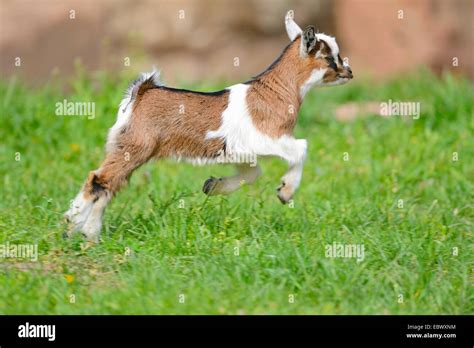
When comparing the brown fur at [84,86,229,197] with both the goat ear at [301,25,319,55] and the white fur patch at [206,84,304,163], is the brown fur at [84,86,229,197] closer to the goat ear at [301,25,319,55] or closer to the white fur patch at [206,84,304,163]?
the white fur patch at [206,84,304,163]

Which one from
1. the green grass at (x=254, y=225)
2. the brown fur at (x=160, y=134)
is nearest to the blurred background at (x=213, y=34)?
the green grass at (x=254, y=225)

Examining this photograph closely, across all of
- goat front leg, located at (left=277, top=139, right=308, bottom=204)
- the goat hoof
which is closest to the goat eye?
goat front leg, located at (left=277, top=139, right=308, bottom=204)

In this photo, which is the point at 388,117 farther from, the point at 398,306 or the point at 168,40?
the point at 398,306

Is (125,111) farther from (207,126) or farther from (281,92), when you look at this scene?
(281,92)

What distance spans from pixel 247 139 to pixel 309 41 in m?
0.82

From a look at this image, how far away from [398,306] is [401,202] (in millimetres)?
2250

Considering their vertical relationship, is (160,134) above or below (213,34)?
below

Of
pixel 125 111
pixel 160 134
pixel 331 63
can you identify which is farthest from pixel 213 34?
pixel 160 134

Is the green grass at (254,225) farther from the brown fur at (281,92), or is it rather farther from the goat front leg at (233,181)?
the brown fur at (281,92)

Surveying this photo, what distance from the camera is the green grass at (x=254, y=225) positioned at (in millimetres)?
5379

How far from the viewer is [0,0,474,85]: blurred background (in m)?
11.4

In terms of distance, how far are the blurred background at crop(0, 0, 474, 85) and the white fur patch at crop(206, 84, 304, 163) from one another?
4888 mm

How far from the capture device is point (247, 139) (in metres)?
6.10

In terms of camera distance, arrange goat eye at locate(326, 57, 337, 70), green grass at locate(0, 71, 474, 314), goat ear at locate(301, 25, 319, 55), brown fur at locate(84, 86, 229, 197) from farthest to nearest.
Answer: goat eye at locate(326, 57, 337, 70), goat ear at locate(301, 25, 319, 55), brown fur at locate(84, 86, 229, 197), green grass at locate(0, 71, 474, 314)
